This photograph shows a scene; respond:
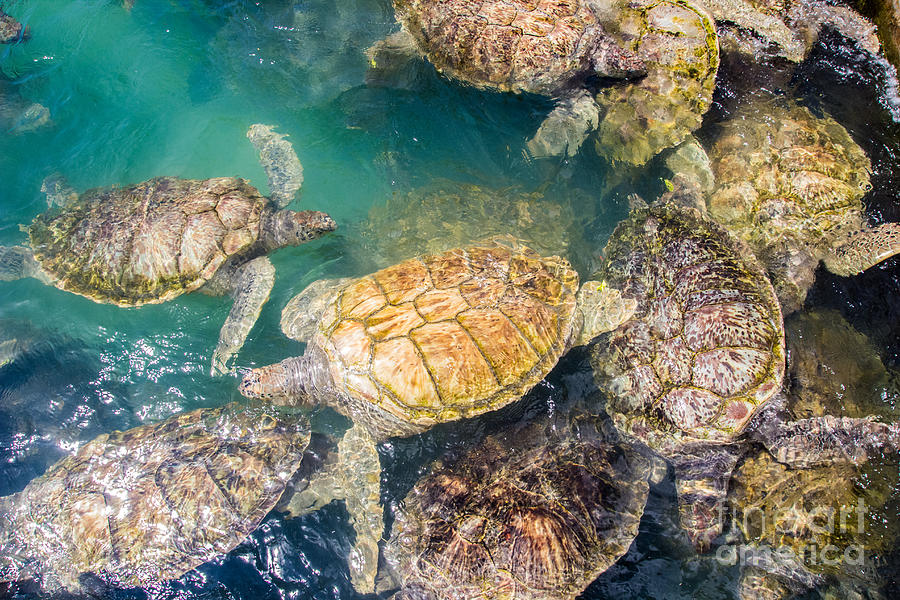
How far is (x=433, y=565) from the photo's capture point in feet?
13.0

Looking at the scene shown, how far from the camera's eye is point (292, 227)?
237 inches

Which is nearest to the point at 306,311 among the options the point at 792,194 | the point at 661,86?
the point at 661,86

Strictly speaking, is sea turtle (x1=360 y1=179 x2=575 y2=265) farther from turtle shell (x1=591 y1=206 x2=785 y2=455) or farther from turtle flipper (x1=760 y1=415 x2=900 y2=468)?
turtle flipper (x1=760 y1=415 x2=900 y2=468)

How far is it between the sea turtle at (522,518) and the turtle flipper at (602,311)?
1005 mm

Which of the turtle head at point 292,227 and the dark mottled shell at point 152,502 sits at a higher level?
the turtle head at point 292,227

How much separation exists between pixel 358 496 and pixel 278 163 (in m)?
5.03

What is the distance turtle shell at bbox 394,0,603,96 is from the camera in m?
5.69

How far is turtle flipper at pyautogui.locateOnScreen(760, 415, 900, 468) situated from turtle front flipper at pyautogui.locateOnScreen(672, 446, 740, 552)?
0.41 meters

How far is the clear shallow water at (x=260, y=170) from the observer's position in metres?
4.92

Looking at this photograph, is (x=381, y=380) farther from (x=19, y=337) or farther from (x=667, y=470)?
(x=19, y=337)

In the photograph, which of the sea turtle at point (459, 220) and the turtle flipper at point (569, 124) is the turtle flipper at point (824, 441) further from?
the turtle flipper at point (569, 124)

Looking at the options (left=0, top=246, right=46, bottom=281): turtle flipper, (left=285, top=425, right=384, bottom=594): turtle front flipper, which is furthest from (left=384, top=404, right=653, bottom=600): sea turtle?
(left=0, top=246, right=46, bottom=281): turtle flipper

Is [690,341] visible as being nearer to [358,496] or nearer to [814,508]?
[814,508]

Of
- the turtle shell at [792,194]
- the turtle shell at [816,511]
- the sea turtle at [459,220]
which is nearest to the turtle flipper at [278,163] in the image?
the sea turtle at [459,220]
